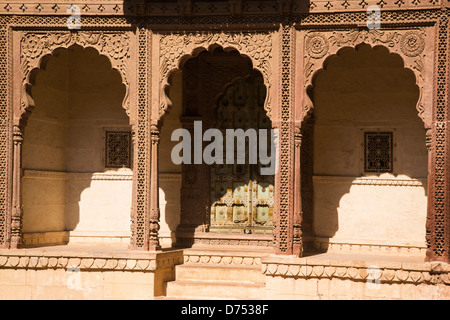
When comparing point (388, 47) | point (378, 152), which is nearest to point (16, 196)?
point (378, 152)

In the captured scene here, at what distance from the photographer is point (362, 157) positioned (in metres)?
12.9

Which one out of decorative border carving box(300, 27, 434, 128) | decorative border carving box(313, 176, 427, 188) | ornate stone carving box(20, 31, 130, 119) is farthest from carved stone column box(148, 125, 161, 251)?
decorative border carving box(313, 176, 427, 188)

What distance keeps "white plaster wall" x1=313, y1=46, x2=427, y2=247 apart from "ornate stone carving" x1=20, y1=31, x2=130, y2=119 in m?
3.35

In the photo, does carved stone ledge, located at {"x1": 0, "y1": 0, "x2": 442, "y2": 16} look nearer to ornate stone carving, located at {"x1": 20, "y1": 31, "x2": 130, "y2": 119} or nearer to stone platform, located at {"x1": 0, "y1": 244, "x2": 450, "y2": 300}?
ornate stone carving, located at {"x1": 20, "y1": 31, "x2": 130, "y2": 119}

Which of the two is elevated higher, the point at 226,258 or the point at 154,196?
the point at 154,196

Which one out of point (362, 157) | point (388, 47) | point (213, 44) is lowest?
point (362, 157)

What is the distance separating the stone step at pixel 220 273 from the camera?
12.0 metres

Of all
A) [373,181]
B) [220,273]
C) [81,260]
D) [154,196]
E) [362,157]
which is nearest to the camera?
[81,260]

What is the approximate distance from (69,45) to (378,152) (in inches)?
206

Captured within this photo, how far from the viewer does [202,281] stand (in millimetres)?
12062

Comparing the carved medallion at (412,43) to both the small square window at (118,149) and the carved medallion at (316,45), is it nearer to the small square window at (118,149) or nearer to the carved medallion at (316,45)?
the carved medallion at (316,45)

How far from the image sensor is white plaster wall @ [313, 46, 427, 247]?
12586 mm

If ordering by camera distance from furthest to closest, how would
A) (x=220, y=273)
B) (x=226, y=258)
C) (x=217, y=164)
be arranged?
1. (x=217, y=164)
2. (x=226, y=258)
3. (x=220, y=273)

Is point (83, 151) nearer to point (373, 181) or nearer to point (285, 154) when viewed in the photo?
point (285, 154)
